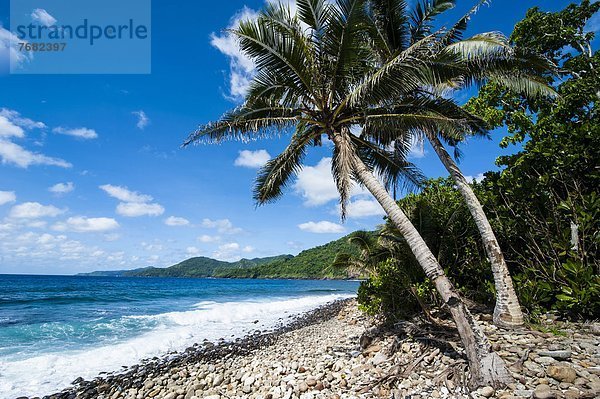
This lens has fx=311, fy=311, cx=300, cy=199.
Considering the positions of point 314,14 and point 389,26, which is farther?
point 389,26

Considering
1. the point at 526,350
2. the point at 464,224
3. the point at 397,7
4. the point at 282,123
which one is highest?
the point at 397,7

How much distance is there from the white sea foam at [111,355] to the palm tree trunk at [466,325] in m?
9.45

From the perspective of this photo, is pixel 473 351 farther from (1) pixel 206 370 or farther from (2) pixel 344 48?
(1) pixel 206 370

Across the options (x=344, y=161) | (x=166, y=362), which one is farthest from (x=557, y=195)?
(x=166, y=362)

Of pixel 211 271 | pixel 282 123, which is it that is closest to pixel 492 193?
pixel 282 123

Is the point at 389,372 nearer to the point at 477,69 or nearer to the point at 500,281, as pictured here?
the point at 500,281

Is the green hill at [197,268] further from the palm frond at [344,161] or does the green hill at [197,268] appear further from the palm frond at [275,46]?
the palm frond at [275,46]

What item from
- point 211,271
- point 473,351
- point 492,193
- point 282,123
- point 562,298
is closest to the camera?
point 473,351

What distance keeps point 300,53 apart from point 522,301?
22.6ft

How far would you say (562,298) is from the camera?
19.0 feet

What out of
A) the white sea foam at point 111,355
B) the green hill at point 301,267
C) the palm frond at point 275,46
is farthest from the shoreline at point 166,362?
the green hill at point 301,267

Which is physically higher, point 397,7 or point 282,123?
point 397,7

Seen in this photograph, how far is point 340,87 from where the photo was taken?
657 centimetres

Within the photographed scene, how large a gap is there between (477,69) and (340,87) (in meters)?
2.80
